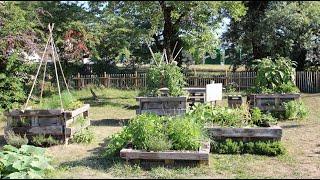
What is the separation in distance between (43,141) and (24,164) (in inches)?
126

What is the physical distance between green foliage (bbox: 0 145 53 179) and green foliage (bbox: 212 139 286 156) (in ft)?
10.1

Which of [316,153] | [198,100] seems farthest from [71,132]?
→ [198,100]

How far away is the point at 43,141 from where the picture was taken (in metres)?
9.73

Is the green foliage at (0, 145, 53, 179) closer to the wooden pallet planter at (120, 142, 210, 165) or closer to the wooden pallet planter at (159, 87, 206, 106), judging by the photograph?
the wooden pallet planter at (120, 142, 210, 165)

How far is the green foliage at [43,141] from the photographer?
972cm

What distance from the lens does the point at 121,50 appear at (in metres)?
23.2

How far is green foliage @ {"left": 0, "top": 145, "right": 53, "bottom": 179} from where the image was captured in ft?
20.6

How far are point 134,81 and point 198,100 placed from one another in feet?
28.3

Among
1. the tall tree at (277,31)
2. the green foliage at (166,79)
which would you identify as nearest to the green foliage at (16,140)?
the green foliage at (166,79)

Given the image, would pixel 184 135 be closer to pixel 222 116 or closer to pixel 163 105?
pixel 222 116

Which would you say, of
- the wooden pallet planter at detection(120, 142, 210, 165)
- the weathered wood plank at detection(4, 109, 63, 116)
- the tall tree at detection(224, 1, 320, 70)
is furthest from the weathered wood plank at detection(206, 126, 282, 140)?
the tall tree at detection(224, 1, 320, 70)

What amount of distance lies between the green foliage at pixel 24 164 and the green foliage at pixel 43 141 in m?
2.15

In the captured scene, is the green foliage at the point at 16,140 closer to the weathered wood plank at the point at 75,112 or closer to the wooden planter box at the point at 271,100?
the weathered wood plank at the point at 75,112

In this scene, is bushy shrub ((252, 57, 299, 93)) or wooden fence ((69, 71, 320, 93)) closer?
bushy shrub ((252, 57, 299, 93))
